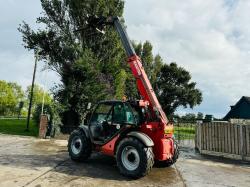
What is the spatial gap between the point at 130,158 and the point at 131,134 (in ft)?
2.23

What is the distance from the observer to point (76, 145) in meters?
10.3

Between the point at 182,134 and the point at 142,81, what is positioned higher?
the point at 142,81

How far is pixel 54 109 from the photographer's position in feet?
60.6

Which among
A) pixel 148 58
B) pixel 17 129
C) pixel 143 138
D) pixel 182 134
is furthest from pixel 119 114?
pixel 148 58

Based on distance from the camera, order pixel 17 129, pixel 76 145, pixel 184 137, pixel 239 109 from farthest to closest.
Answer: pixel 239 109 → pixel 17 129 → pixel 184 137 → pixel 76 145

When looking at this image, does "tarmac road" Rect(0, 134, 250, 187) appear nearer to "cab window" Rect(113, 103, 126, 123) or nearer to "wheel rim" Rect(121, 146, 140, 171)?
"wheel rim" Rect(121, 146, 140, 171)

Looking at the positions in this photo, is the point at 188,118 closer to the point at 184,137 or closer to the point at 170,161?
the point at 184,137

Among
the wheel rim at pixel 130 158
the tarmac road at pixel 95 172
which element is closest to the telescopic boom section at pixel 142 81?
the wheel rim at pixel 130 158

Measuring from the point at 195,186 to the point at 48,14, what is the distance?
1941 cm

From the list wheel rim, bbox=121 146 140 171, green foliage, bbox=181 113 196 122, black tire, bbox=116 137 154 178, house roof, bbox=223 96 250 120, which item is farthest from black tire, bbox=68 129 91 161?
house roof, bbox=223 96 250 120

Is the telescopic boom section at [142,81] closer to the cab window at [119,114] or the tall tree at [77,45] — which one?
the cab window at [119,114]

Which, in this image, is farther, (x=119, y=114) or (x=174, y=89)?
(x=174, y=89)

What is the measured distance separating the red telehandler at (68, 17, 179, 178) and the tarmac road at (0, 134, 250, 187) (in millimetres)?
451

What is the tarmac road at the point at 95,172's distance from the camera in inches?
295
